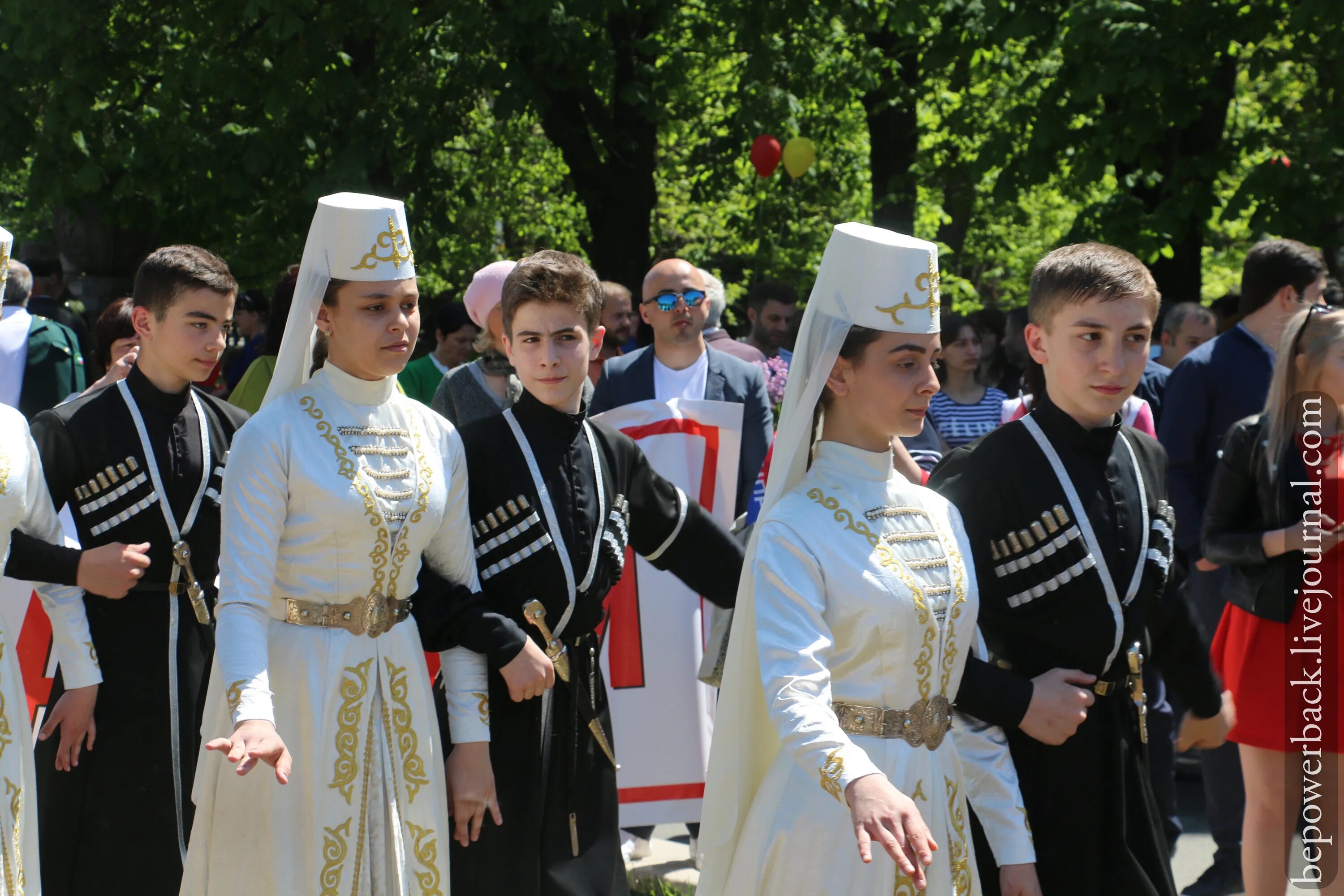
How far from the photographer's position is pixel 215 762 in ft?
10.9

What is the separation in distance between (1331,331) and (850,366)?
2.29 m

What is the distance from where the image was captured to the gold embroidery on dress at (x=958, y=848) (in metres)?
2.97

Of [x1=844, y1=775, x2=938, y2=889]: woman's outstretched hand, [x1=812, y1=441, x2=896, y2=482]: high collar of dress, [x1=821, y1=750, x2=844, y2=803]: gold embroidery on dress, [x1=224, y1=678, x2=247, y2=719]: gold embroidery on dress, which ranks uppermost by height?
[x1=812, y1=441, x2=896, y2=482]: high collar of dress

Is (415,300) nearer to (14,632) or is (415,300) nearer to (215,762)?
(215,762)

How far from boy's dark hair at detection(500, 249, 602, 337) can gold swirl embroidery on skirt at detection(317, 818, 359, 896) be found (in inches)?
→ 49.0

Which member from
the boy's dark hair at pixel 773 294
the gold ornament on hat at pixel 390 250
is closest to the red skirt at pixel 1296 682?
the gold ornament on hat at pixel 390 250

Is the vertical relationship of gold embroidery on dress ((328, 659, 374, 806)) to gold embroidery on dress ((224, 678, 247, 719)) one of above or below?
below

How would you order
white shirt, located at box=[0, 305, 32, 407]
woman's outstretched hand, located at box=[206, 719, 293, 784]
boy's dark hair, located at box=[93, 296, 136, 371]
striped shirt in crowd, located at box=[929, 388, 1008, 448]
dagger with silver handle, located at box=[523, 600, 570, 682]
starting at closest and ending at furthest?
woman's outstretched hand, located at box=[206, 719, 293, 784], dagger with silver handle, located at box=[523, 600, 570, 682], boy's dark hair, located at box=[93, 296, 136, 371], white shirt, located at box=[0, 305, 32, 407], striped shirt in crowd, located at box=[929, 388, 1008, 448]

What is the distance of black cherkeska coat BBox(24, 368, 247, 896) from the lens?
167 inches

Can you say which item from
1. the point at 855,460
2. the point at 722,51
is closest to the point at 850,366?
the point at 855,460

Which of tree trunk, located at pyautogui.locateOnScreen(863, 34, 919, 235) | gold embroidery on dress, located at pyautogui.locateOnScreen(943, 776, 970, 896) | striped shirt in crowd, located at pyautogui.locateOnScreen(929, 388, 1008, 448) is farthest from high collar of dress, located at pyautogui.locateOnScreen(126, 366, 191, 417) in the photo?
tree trunk, located at pyautogui.locateOnScreen(863, 34, 919, 235)

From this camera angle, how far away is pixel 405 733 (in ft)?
11.1

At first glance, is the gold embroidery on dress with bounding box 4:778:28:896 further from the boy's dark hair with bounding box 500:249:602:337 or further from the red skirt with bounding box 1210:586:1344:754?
the red skirt with bounding box 1210:586:1344:754

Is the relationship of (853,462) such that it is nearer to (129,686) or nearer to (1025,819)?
(1025,819)
